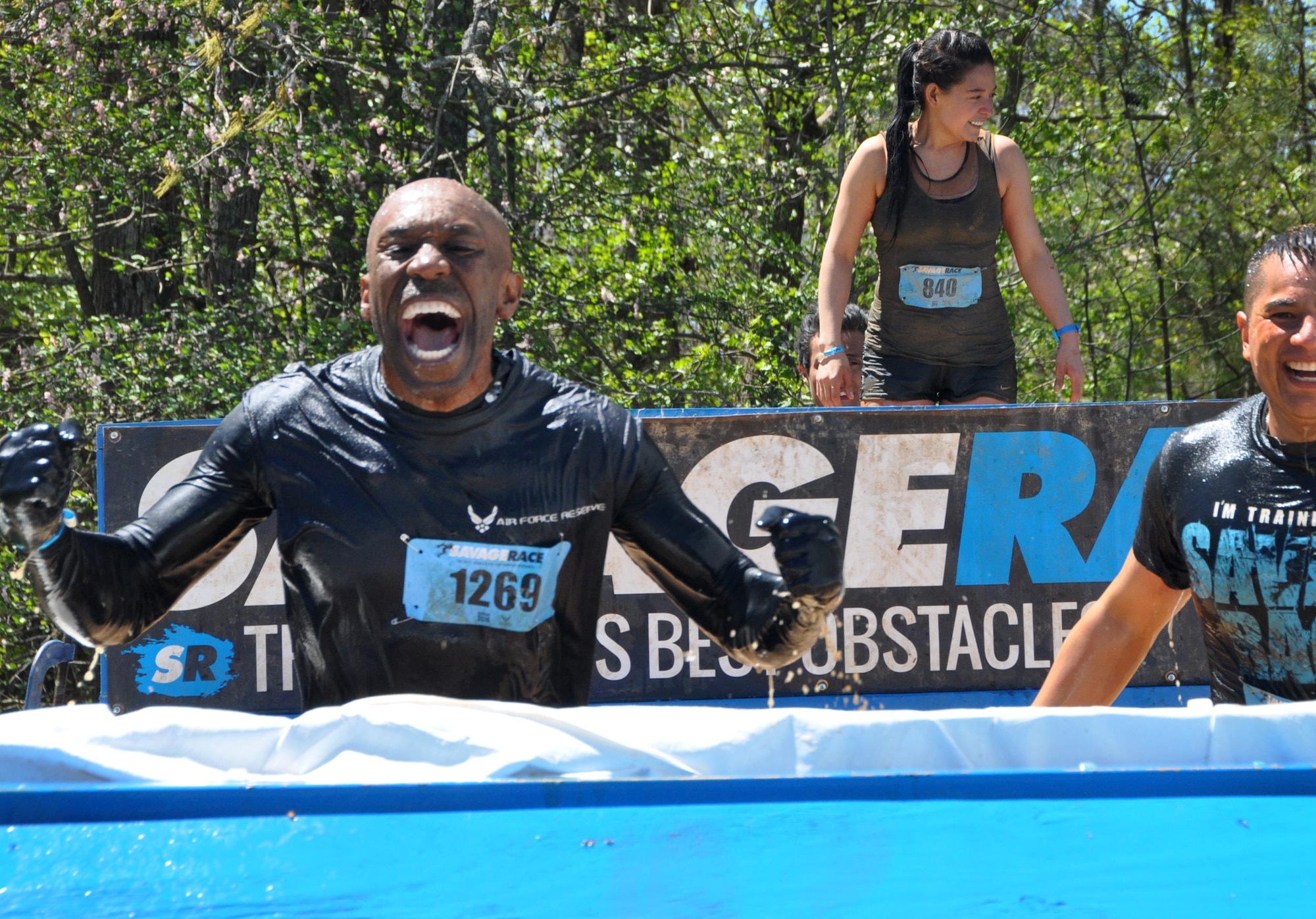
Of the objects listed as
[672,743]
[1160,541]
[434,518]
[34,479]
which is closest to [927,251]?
[1160,541]

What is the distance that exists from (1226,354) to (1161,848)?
983 centimetres

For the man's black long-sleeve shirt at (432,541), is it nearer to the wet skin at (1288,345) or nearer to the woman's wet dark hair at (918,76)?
the wet skin at (1288,345)

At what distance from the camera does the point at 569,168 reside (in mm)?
9000

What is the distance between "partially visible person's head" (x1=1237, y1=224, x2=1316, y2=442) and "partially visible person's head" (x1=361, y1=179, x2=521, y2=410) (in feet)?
5.13

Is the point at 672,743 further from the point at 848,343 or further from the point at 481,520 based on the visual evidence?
the point at 848,343

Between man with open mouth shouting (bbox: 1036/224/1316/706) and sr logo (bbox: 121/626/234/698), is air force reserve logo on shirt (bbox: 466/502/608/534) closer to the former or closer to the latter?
man with open mouth shouting (bbox: 1036/224/1316/706)

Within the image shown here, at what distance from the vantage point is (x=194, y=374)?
8.04m

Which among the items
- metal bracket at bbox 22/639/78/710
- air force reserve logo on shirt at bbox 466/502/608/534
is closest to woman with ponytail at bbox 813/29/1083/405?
air force reserve logo on shirt at bbox 466/502/608/534

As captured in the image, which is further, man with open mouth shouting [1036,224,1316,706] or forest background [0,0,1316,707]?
forest background [0,0,1316,707]

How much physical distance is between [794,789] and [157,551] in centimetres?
164

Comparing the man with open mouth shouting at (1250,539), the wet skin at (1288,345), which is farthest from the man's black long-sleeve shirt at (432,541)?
the wet skin at (1288,345)

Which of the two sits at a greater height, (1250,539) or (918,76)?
(918,76)

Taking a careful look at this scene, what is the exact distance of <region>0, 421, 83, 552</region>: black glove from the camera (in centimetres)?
234

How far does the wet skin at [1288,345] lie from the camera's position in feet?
9.25
